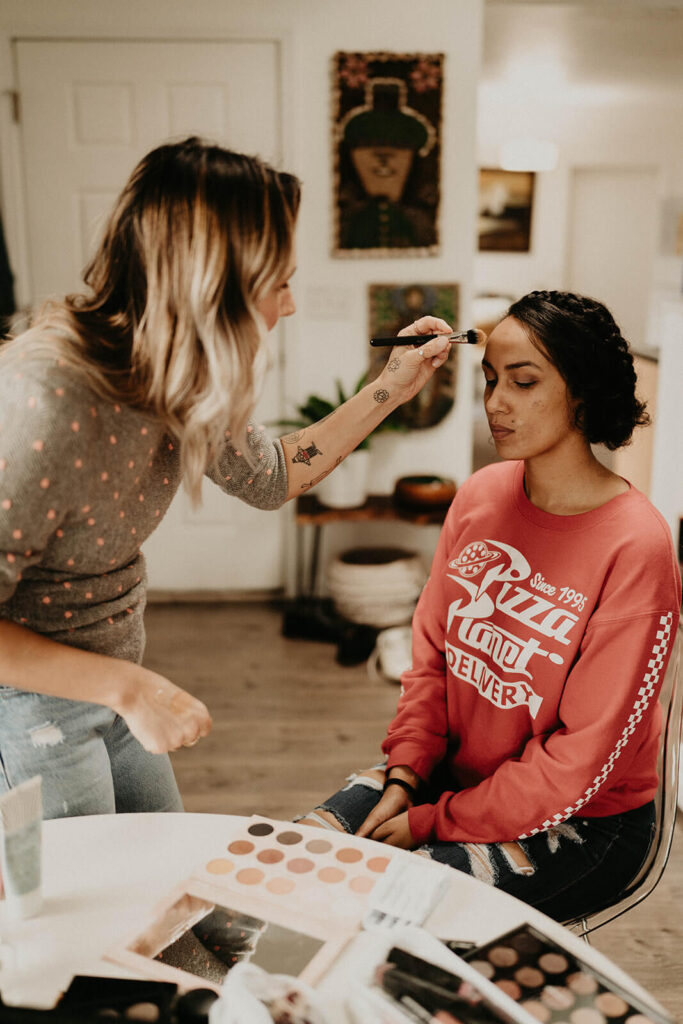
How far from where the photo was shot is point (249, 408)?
96 centimetres

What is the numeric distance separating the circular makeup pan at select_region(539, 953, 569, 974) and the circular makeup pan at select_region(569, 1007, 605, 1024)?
4 cm

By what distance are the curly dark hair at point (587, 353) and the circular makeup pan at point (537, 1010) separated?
2.49 ft

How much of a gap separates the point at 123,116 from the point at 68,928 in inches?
122

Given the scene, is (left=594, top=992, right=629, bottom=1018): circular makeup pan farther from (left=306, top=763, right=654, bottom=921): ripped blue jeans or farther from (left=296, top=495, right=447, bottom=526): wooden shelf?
(left=296, top=495, right=447, bottom=526): wooden shelf

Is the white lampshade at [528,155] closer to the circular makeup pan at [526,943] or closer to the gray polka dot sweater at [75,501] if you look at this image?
the gray polka dot sweater at [75,501]

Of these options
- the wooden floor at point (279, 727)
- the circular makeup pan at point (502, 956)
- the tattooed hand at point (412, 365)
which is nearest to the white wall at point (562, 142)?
the wooden floor at point (279, 727)

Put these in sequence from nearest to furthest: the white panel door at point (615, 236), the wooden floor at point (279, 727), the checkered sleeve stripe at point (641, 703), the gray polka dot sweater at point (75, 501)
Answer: the gray polka dot sweater at point (75, 501)
the checkered sleeve stripe at point (641, 703)
the wooden floor at point (279, 727)
the white panel door at point (615, 236)

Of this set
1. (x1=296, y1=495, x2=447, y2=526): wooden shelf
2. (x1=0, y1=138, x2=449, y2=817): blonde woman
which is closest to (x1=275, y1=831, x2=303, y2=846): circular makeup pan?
(x1=0, y1=138, x2=449, y2=817): blonde woman

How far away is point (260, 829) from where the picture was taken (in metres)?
1.01

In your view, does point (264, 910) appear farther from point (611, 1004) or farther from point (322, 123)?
point (322, 123)

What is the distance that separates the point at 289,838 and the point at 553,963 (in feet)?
1.04

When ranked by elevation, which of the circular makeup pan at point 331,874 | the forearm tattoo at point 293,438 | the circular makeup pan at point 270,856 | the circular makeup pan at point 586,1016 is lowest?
the circular makeup pan at point 270,856

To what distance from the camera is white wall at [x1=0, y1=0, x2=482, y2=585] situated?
10.5 feet

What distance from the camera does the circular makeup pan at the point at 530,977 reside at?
2.57ft
